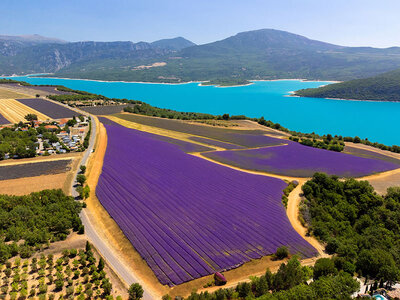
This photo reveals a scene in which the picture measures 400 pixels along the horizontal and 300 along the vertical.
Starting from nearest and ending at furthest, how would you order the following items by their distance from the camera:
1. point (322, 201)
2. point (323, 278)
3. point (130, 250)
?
Answer: point (323, 278)
point (130, 250)
point (322, 201)

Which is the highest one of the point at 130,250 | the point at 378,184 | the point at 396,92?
the point at 396,92

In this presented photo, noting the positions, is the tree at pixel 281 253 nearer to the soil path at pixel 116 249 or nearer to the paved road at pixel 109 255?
the soil path at pixel 116 249

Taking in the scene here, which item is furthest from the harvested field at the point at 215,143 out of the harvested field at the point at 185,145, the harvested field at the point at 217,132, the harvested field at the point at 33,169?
the harvested field at the point at 33,169

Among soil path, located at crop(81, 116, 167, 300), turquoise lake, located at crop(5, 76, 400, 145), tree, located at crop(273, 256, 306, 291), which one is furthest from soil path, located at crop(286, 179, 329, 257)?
turquoise lake, located at crop(5, 76, 400, 145)

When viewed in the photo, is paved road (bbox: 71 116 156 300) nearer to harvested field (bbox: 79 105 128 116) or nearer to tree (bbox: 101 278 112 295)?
tree (bbox: 101 278 112 295)

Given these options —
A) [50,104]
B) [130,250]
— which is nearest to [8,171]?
[130,250]

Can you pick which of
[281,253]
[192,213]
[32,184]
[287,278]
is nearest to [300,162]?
[192,213]

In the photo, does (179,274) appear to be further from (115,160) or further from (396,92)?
(396,92)
